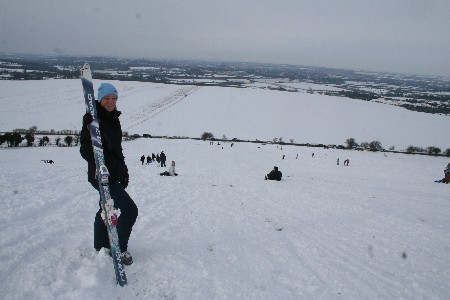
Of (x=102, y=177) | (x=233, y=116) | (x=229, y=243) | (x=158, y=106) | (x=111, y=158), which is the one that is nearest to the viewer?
(x=102, y=177)

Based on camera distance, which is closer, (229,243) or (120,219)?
(120,219)

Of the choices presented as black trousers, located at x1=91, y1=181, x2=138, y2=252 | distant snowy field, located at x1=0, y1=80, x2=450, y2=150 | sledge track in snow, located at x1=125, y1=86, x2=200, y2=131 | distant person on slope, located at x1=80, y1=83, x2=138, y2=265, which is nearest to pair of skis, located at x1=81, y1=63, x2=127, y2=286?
distant person on slope, located at x1=80, y1=83, x2=138, y2=265

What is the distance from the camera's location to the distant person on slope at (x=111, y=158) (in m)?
3.90

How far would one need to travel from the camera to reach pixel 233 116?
118m

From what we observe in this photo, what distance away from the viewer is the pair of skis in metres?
3.81

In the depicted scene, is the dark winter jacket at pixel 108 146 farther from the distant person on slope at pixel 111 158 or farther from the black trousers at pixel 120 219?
the black trousers at pixel 120 219

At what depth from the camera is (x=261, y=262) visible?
5051 mm

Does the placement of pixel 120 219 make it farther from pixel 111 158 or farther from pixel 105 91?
pixel 105 91

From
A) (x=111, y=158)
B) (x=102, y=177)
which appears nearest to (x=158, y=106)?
(x=111, y=158)

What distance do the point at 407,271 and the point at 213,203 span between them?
190 inches

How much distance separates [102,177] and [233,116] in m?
115

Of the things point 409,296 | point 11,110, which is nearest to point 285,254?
point 409,296

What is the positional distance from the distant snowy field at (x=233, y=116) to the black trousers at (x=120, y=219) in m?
75.0

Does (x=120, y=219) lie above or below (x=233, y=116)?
above
